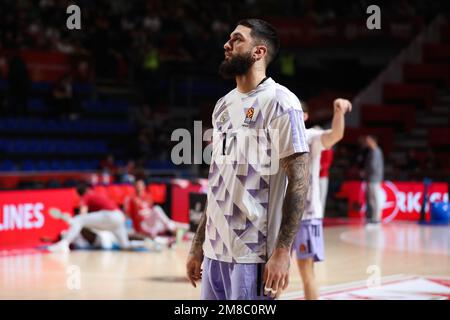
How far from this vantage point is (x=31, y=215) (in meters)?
14.7

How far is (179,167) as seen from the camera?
2139cm

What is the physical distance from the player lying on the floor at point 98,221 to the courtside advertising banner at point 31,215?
Result: 57 cm

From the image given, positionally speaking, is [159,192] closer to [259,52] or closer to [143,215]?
[143,215]

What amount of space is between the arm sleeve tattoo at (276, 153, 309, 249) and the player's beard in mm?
520

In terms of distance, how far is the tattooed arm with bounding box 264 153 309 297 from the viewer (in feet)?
14.4

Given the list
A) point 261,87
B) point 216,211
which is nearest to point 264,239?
point 216,211

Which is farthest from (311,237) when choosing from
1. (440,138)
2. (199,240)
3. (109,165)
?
(440,138)

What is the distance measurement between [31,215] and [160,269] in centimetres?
366

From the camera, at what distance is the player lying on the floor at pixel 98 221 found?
550 inches

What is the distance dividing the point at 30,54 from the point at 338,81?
9541 mm

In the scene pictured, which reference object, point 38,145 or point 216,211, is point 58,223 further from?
point 216,211

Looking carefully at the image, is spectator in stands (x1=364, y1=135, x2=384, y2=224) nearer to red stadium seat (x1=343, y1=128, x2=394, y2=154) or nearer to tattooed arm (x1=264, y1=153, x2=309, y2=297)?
red stadium seat (x1=343, y1=128, x2=394, y2=154)

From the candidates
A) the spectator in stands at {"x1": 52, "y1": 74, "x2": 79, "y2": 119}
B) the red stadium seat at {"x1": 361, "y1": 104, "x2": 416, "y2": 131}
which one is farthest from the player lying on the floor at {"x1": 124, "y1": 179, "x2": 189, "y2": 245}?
the red stadium seat at {"x1": 361, "y1": 104, "x2": 416, "y2": 131}

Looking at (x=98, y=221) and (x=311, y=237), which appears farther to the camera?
(x=98, y=221)
